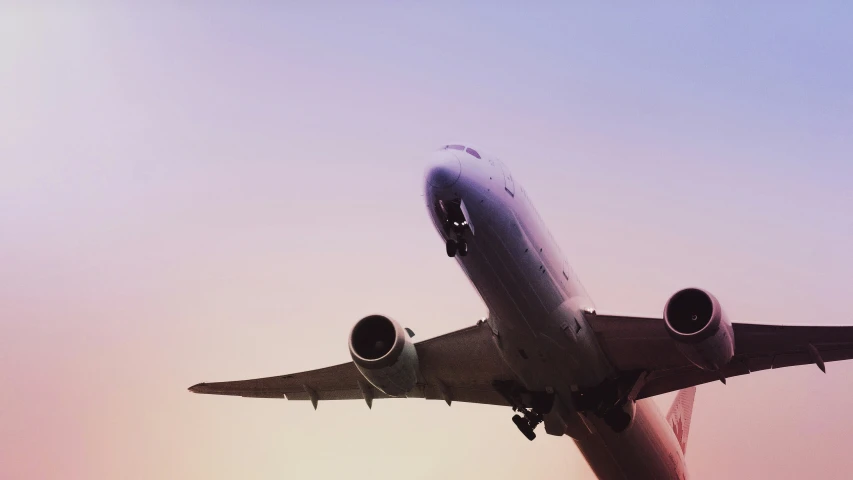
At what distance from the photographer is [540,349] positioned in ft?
61.8

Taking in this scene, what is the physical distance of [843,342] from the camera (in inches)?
746

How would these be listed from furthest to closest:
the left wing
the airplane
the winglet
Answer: the winglet < the left wing < the airplane

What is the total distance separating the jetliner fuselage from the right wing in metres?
1.93

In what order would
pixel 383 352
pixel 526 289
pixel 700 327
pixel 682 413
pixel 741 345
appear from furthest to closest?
pixel 682 413 → pixel 383 352 → pixel 741 345 → pixel 526 289 → pixel 700 327

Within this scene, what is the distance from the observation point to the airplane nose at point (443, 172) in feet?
53.0

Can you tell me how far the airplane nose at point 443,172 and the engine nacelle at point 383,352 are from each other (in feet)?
17.1

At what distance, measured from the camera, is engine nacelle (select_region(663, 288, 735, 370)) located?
56.4 feet

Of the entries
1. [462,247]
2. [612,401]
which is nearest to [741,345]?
[612,401]

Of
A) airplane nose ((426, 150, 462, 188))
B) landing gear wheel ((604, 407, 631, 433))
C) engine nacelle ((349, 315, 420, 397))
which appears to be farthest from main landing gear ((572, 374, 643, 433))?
airplane nose ((426, 150, 462, 188))

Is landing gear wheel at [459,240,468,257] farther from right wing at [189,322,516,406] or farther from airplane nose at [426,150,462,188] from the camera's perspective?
right wing at [189,322,516,406]

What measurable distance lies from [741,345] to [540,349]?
5499 millimetres

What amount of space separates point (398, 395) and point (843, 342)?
1141 cm

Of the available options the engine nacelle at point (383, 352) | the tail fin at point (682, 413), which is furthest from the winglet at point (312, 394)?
the tail fin at point (682, 413)

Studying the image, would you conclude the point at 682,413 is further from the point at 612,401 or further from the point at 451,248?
the point at 451,248
